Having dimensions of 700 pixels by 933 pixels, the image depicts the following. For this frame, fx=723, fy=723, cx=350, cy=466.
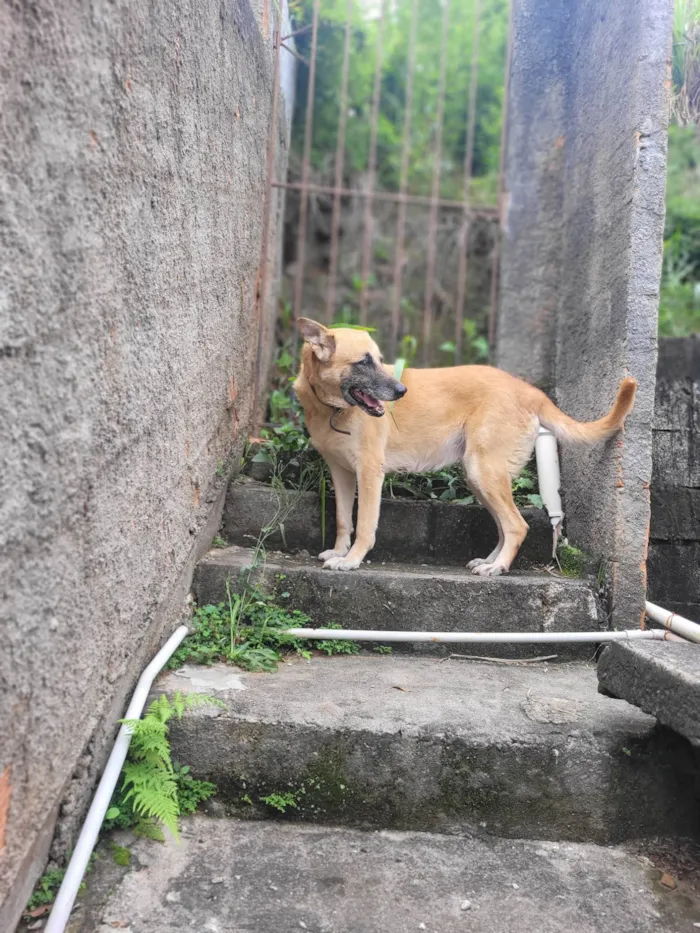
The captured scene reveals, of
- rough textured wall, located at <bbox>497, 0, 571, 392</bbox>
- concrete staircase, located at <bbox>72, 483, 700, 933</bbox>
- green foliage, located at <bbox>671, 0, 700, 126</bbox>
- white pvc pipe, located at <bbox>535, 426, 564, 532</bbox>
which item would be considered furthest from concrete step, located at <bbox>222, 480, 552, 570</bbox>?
green foliage, located at <bbox>671, 0, 700, 126</bbox>

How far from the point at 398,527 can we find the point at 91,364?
2.14m

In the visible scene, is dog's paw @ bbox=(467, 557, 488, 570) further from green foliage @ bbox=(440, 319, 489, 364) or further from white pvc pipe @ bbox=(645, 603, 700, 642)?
green foliage @ bbox=(440, 319, 489, 364)

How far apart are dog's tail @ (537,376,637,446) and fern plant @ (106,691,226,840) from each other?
2.08 metres

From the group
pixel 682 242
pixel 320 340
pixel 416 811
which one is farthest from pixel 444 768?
pixel 682 242

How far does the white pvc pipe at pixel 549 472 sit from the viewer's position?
12.0 feet

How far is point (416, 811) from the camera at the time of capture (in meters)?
2.26

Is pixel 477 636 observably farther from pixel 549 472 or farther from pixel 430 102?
pixel 430 102

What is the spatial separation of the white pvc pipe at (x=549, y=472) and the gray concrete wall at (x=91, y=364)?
178 centimetres

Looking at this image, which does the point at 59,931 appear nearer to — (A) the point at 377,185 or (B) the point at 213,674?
(B) the point at 213,674

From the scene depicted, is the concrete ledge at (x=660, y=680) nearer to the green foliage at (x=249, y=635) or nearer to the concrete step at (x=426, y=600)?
the concrete step at (x=426, y=600)

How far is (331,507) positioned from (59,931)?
Answer: 236 centimetres

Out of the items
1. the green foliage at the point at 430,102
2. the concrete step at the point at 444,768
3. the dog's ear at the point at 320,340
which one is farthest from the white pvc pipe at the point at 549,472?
the green foliage at the point at 430,102

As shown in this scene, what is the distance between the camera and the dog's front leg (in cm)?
339

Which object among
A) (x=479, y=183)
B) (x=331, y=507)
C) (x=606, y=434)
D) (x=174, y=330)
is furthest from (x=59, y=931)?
(x=479, y=183)
